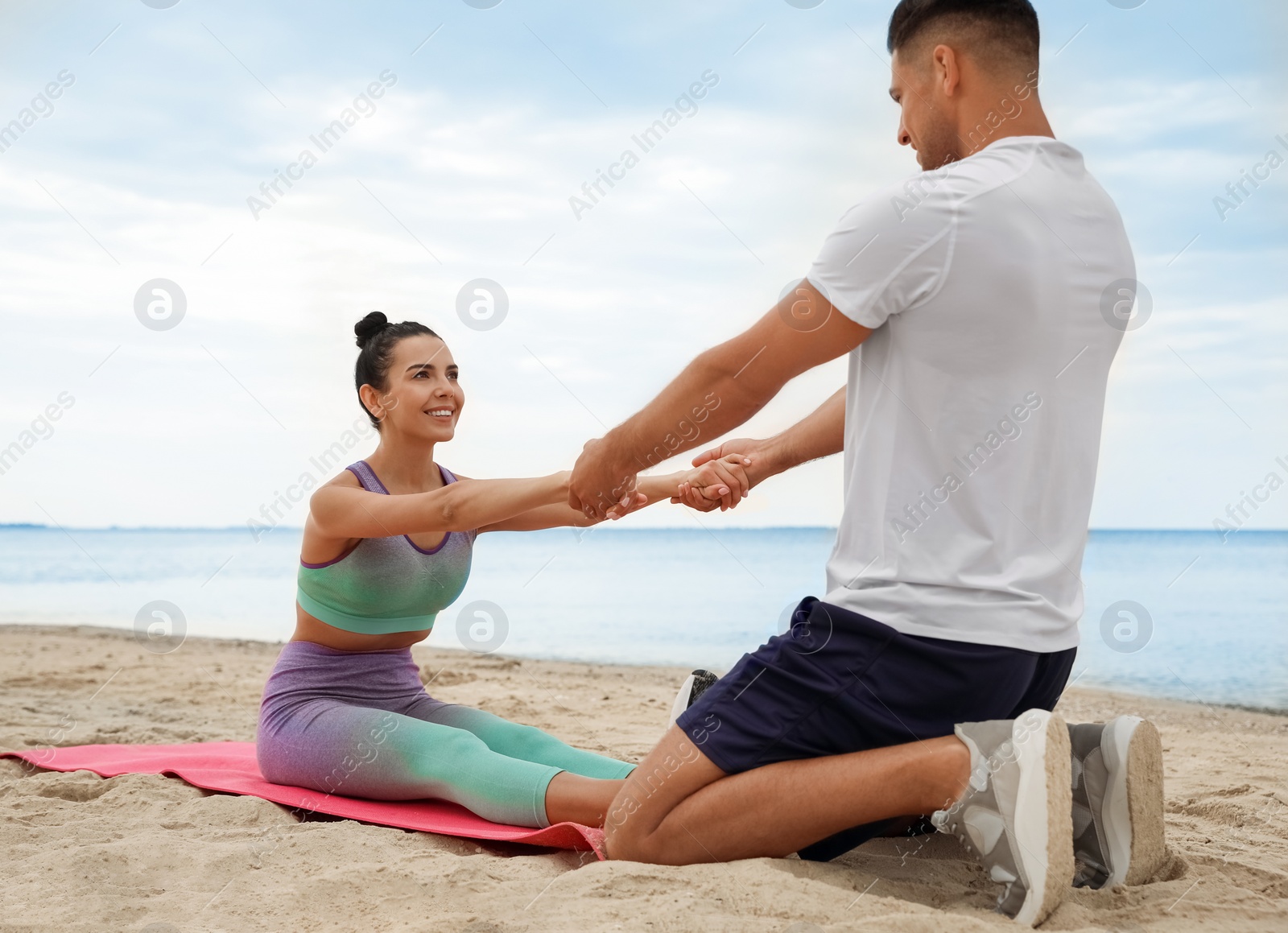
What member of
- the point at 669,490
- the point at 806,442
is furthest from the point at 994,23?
the point at 669,490

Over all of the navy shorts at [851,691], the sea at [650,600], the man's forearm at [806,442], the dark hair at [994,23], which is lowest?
the sea at [650,600]

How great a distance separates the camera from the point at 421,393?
3910 mm

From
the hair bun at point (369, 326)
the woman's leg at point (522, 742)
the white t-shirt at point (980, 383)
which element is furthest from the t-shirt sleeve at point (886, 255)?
the hair bun at point (369, 326)

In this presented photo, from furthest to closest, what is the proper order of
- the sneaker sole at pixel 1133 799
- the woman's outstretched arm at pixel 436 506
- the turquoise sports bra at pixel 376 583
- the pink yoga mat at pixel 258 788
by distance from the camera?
the turquoise sports bra at pixel 376 583, the woman's outstretched arm at pixel 436 506, the pink yoga mat at pixel 258 788, the sneaker sole at pixel 1133 799

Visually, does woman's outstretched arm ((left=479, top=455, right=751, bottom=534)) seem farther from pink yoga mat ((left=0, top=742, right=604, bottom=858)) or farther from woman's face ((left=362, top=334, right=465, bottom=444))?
pink yoga mat ((left=0, top=742, right=604, bottom=858))

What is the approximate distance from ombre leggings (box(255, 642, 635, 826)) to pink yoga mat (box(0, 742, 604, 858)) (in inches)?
2.1

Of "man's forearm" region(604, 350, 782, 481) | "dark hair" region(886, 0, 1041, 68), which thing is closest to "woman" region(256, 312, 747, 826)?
"man's forearm" region(604, 350, 782, 481)

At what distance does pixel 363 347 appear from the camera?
4.23 metres

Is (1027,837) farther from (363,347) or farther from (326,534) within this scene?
(363,347)

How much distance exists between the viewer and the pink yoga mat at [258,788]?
296 cm

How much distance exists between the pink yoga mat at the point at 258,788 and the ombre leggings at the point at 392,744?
52mm

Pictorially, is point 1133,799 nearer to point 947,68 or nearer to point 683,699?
point 683,699

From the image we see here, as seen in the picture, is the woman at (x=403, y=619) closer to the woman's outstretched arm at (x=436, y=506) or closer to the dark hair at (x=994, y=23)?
the woman's outstretched arm at (x=436, y=506)

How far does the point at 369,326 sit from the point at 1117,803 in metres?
3.23
